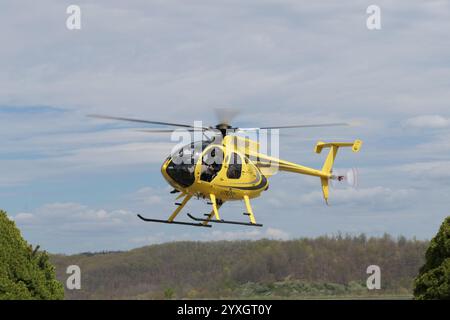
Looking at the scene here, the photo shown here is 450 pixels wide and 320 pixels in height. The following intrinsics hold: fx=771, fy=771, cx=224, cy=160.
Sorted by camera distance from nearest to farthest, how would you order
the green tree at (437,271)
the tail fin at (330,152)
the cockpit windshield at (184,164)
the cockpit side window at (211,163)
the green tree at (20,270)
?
the green tree at (437,271) < the green tree at (20,270) < the cockpit windshield at (184,164) < the cockpit side window at (211,163) < the tail fin at (330,152)

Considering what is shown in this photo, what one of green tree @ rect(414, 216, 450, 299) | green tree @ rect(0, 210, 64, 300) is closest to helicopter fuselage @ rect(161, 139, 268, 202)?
green tree @ rect(0, 210, 64, 300)

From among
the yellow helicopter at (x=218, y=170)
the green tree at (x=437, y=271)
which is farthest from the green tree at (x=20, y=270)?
the green tree at (x=437, y=271)

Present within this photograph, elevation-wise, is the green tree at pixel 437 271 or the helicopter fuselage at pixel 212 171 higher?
the helicopter fuselage at pixel 212 171

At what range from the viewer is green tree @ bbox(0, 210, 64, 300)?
23.7m

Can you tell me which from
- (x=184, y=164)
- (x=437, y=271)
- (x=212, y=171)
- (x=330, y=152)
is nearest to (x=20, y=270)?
(x=184, y=164)

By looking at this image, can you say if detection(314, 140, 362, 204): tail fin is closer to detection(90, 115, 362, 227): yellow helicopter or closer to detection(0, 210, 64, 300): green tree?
detection(90, 115, 362, 227): yellow helicopter

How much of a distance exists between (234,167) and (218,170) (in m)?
0.91

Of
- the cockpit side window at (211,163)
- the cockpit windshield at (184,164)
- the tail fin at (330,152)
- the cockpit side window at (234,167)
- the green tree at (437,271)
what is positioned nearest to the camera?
the green tree at (437,271)

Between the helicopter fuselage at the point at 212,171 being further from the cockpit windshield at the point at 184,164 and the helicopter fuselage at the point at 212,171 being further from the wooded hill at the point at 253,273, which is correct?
the wooded hill at the point at 253,273

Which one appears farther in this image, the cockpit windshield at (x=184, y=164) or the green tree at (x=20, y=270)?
the cockpit windshield at (x=184, y=164)

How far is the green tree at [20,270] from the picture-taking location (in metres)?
23.7

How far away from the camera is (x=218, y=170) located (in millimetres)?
27281

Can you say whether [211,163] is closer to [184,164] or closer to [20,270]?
[184,164]

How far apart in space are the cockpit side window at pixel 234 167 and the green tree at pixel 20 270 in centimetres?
706
